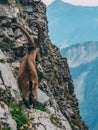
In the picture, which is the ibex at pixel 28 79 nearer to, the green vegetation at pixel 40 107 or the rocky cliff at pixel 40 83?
the rocky cliff at pixel 40 83

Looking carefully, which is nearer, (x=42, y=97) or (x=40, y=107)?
(x=40, y=107)

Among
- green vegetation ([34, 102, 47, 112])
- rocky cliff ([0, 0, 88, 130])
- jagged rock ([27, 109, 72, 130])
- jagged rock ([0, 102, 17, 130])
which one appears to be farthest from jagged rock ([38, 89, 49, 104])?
jagged rock ([0, 102, 17, 130])

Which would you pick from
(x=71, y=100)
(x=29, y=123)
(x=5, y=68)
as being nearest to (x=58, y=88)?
(x=71, y=100)

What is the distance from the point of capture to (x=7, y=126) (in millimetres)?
24359

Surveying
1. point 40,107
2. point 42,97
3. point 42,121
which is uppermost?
point 42,97

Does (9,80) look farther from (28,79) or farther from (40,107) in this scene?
(40,107)

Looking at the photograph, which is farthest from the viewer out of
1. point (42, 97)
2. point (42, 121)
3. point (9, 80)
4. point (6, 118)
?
point (42, 97)

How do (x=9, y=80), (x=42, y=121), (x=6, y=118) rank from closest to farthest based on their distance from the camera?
(x=6, y=118) < (x=42, y=121) < (x=9, y=80)

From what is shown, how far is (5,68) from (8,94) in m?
2.28

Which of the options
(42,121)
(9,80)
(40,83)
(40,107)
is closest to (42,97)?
(40,107)

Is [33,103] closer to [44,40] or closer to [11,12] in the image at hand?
[11,12]

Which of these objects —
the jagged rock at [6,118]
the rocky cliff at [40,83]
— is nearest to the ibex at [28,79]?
the rocky cliff at [40,83]

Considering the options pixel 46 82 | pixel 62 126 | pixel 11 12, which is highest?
pixel 11 12

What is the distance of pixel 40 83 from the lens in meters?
34.5
